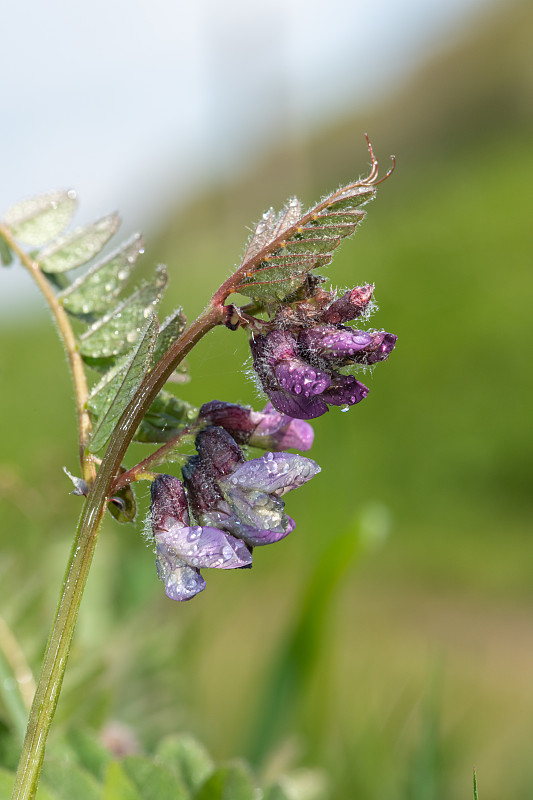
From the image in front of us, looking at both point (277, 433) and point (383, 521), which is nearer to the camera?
point (277, 433)

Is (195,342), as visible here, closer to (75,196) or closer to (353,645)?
(75,196)

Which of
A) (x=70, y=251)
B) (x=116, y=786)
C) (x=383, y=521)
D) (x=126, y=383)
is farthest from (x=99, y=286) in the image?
(x=383, y=521)

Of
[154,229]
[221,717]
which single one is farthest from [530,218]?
[154,229]

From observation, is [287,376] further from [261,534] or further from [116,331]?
[116,331]

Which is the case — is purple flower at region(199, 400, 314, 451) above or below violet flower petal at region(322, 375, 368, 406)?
above

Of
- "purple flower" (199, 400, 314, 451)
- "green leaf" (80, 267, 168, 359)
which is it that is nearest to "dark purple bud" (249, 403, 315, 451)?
"purple flower" (199, 400, 314, 451)

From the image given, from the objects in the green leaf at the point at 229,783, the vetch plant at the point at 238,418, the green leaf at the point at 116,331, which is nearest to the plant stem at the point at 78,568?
the vetch plant at the point at 238,418

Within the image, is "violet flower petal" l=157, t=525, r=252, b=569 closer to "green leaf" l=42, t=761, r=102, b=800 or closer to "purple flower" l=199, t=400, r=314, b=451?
"purple flower" l=199, t=400, r=314, b=451
